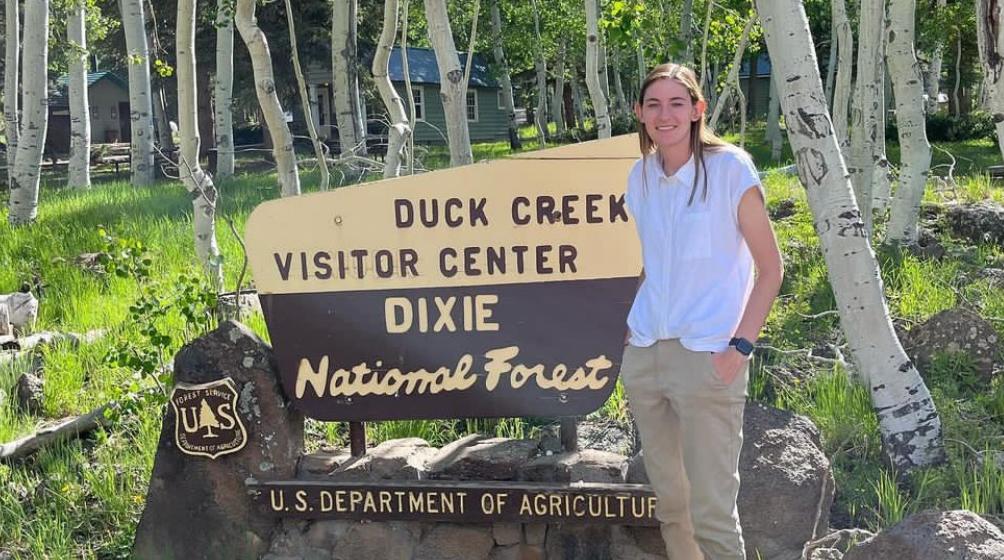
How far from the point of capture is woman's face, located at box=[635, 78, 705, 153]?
8.88 feet

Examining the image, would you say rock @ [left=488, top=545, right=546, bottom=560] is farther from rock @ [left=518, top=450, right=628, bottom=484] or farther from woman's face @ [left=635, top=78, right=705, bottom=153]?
woman's face @ [left=635, top=78, right=705, bottom=153]

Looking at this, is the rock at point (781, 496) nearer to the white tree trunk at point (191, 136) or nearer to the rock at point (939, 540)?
the rock at point (939, 540)

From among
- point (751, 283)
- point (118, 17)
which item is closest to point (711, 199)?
point (751, 283)

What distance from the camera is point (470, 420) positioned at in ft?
15.0

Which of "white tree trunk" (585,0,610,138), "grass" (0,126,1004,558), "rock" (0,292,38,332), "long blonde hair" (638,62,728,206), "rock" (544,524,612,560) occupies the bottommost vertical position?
"rock" (544,524,612,560)

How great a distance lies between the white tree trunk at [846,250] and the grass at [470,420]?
0.59 ft

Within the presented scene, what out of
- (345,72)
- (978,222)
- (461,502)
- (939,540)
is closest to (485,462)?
(461,502)

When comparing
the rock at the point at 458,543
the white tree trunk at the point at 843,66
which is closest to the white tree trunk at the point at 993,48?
the rock at the point at 458,543

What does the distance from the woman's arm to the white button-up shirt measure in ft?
0.11

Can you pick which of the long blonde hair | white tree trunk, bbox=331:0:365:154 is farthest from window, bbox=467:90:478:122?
the long blonde hair

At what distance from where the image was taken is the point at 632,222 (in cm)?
372

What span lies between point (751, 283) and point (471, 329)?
1.26 meters

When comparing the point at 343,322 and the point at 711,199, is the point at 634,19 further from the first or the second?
the point at 711,199

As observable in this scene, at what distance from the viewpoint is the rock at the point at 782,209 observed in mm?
9742
